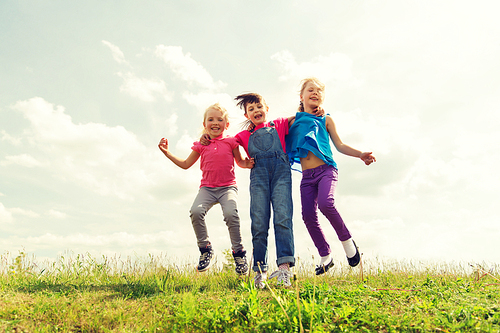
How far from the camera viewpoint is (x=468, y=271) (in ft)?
24.2

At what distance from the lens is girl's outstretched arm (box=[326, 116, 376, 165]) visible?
217 inches

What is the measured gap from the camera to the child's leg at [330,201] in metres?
5.25

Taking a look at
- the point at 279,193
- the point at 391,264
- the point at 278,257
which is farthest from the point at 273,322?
the point at 391,264

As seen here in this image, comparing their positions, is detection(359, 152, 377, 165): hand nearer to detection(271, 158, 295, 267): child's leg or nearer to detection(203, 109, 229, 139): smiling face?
detection(271, 158, 295, 267): child's leg

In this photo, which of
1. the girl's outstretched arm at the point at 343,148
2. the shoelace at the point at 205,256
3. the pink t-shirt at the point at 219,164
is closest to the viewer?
the girl's outstretched arm at the point at 343,148

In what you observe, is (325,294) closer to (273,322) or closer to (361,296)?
(361,296)

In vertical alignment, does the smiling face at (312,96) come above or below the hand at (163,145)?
above

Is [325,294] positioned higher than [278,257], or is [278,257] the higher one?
[278,257]

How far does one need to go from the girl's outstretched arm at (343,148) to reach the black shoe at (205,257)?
281 centimetres

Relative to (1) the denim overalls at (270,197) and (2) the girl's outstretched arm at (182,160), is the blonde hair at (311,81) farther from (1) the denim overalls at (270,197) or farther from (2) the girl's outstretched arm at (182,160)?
(2) the girl's outstretched arm at (182,160)

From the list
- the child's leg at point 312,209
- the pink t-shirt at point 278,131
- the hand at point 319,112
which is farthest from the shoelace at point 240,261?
the hand at point 319,112

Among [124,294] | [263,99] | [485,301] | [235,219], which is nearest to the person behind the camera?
[485,301]

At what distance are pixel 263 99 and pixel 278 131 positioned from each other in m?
0.68

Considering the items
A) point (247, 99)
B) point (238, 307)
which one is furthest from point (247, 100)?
point (238, 307)
